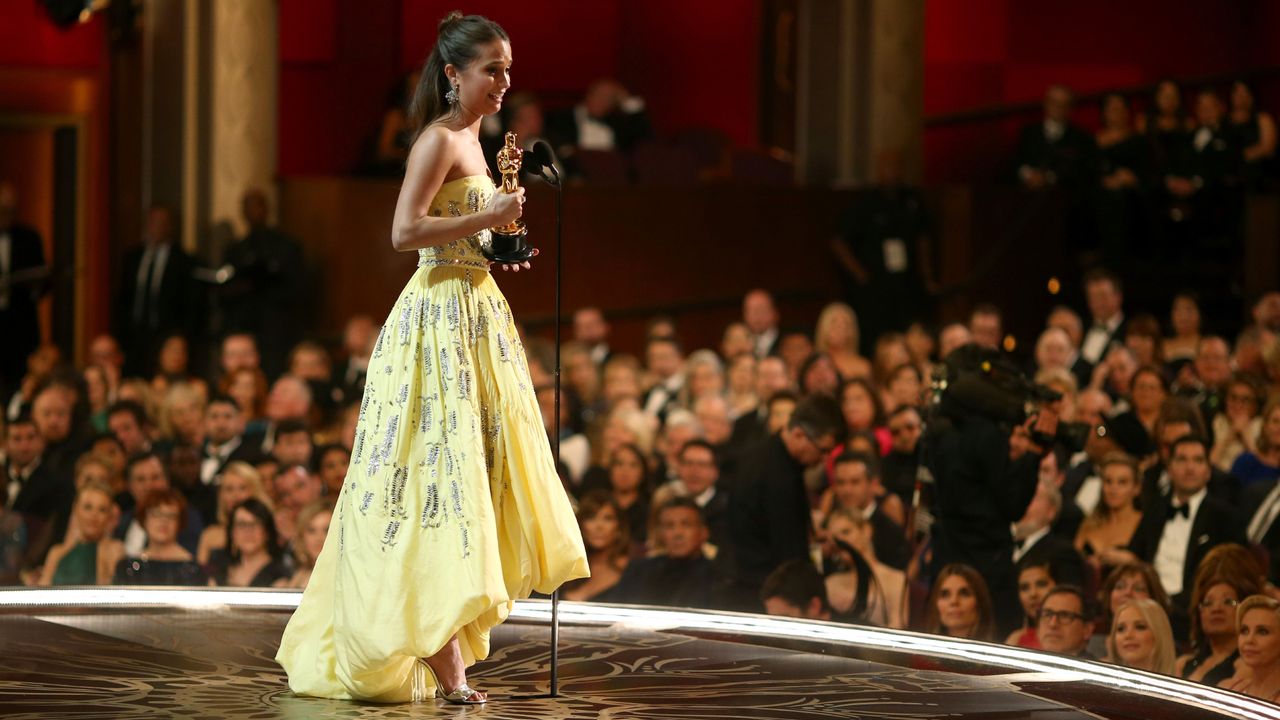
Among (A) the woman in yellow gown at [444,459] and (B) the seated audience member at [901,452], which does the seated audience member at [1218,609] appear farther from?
(A) the woman in yellow gown at [444,459]

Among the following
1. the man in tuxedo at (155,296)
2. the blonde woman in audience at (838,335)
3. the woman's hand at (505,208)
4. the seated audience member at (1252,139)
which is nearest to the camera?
the woman's hand at (505,208)

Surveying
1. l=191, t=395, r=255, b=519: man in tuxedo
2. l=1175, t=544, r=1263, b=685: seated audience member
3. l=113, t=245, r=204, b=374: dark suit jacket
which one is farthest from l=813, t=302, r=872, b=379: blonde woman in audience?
l=1175, t=544, r=1263, b=685: seated audience member

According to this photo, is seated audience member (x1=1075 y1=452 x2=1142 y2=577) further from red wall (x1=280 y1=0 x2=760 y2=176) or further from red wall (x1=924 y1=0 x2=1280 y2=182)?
red wall (x1=924 y1=0 x2=1280 y2=182)

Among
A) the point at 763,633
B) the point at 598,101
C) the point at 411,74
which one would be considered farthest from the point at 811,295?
the point at 763,633

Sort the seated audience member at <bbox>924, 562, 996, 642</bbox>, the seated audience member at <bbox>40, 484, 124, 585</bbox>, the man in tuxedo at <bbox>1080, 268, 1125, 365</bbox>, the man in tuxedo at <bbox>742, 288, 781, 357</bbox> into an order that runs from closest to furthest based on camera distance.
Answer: the seated audience member at <bbox>924, 562, 996, 642</bbox> < the seated audience member at <bbox>40, 484, 124, 585</bbox> < the man in tuxedo at <bbox>1080, 268, 1125, 365</bbox> < the man in tuxedo at <bbox>742, 288, 781, 357</bbox>

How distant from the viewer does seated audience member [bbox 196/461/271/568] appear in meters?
6.78

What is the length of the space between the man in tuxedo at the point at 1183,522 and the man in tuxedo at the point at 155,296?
630cm

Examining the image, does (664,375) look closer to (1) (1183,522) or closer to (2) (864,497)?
(2) (864,497)

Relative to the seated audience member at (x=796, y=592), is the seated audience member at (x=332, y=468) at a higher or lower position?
higher

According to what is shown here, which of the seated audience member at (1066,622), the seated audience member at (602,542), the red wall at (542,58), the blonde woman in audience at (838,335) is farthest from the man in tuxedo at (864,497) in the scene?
the red wall at (542,58)

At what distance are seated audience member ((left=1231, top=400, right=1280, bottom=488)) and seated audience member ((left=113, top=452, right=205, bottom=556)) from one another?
3494mm

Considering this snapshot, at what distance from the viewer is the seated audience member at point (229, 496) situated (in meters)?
6.78

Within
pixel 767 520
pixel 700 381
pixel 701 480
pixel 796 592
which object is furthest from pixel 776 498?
pixel 700 381

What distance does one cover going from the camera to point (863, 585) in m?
Result: 6.18
